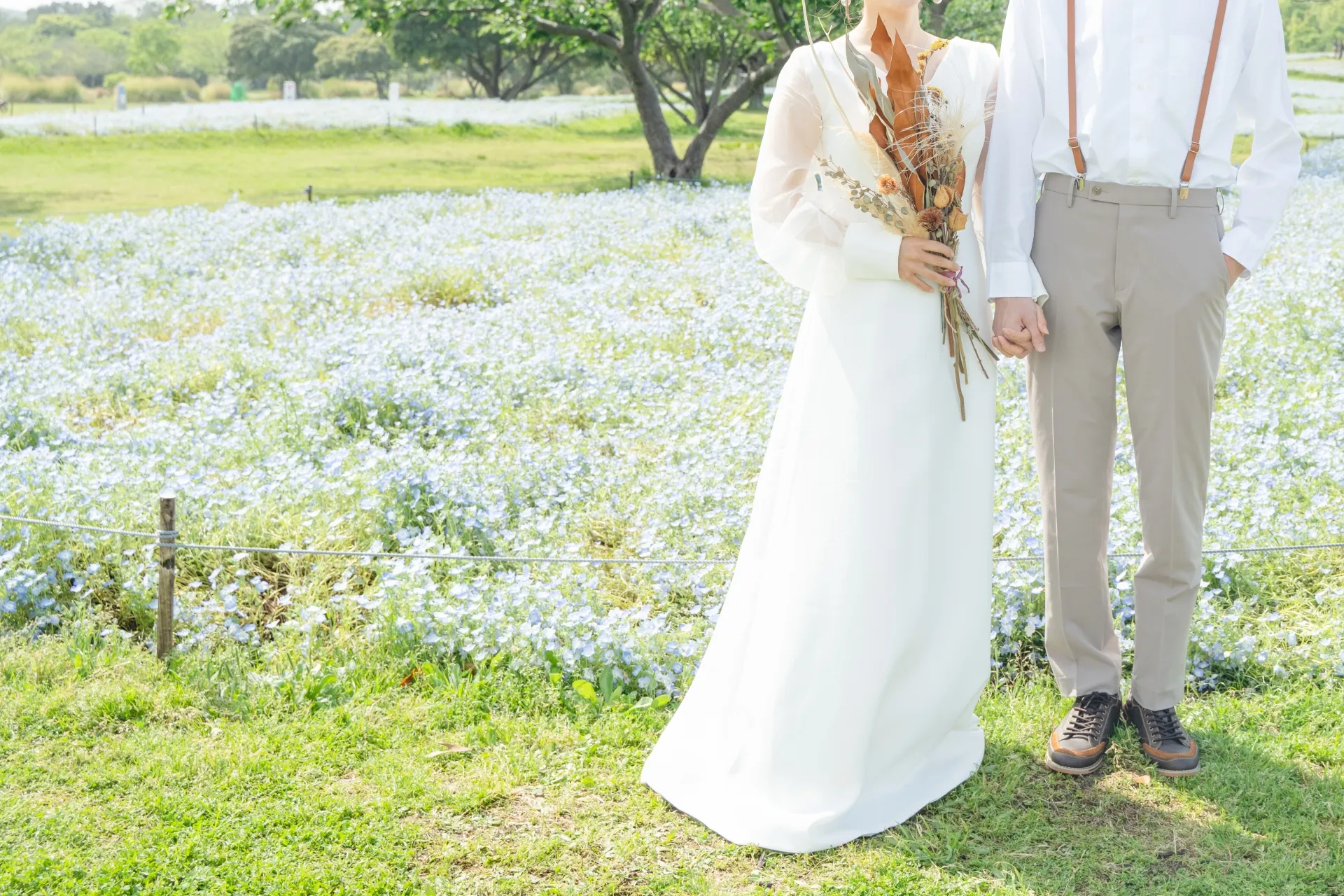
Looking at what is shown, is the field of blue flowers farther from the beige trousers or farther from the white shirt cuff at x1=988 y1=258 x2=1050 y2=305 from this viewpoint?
the white shirt cuff at x1=988 y1=258 x2=1050 y2=305

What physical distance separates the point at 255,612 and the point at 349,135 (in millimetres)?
30547

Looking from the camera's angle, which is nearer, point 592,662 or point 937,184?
point 937,184

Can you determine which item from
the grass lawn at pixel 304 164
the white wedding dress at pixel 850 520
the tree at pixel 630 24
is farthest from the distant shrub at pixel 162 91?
the white wedding dress at pixel 850 520

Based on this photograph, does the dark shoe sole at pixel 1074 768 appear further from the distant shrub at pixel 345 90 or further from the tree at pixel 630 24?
the distant shrub at pixel 345 90

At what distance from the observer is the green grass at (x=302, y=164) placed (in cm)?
2086

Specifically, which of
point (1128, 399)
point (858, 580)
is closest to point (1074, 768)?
point (858, 580)

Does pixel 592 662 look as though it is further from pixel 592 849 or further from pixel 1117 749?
pixel 1117 749

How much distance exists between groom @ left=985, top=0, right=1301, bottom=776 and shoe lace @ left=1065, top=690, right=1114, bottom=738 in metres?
0.24

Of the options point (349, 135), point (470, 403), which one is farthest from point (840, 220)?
point (349, 135)

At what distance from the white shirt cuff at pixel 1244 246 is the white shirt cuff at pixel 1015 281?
1.71 feet

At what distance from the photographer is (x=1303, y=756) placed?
377 centimetres

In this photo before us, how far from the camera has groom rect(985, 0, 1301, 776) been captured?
3.27 metres

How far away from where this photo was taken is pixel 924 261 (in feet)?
10.5

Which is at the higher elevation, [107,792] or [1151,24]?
[1151,24]
